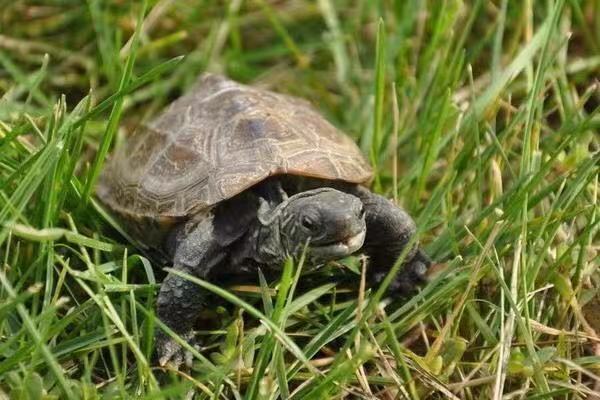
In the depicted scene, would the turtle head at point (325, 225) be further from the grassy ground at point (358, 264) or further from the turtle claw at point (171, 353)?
the turtle claw at point (171, 353)

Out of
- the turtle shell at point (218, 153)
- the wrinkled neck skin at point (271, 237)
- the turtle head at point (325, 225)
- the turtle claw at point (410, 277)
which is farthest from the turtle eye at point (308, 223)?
the turtle claw at point (410, 277)

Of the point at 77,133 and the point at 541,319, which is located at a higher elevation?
the point at 77,133

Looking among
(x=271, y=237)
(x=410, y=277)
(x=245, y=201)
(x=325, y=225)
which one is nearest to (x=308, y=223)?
(x=325, y=225)

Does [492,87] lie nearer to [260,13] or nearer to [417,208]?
[417,208]

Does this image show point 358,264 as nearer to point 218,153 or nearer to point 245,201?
point 245,201

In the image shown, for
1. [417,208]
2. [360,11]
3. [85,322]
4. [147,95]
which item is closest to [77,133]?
[85,322]

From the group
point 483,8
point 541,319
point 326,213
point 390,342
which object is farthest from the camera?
point 483,8

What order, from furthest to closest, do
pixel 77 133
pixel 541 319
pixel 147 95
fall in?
pixel 147 95 < pixel 77 133 < pixel 541 319
